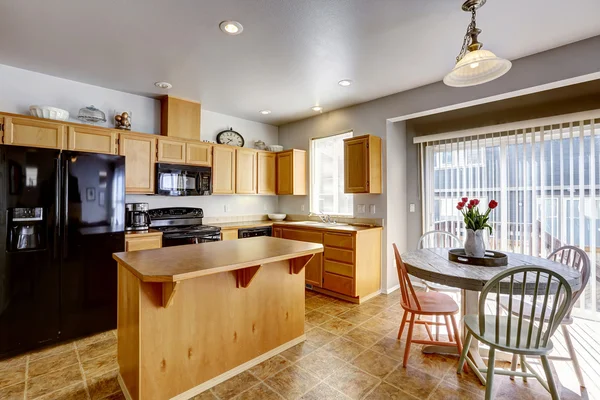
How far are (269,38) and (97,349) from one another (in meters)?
3.12

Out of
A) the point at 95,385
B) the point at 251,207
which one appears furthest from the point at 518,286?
the point at 251,207

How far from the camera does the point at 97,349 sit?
253 centimetres

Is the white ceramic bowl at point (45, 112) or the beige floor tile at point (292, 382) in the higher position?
the white ceramic bowl at point (45, 112)

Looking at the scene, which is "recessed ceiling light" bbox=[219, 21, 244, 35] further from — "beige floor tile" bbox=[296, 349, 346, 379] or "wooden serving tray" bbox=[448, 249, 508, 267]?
"beige floor tile" bbox=[296, 349, 346, 379]

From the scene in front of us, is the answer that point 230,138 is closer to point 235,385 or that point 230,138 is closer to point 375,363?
point 235,385

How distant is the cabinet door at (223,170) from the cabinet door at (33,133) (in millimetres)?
1773

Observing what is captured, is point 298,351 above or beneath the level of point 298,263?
beneath

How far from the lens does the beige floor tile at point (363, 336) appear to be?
2.62 m

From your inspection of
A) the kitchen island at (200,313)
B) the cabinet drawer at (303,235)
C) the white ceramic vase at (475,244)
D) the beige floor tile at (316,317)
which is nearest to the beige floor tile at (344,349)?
the kitchen island at (200,313)

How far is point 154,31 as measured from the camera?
2.39 meters

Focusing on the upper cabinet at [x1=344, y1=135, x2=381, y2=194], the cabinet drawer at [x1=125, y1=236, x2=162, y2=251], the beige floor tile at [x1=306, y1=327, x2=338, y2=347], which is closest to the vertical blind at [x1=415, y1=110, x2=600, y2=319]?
the upper cabinet at [x1=344, y1=135, x2=381, y2=194]

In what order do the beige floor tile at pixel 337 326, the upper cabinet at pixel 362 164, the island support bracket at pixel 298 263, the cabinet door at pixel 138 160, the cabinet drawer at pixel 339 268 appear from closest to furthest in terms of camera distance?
the island support bracket at pixel 298 263 → the beige floor tile at pixel 337 326 → the cabinet door at pixel 138 160 → the cabinet drawer at pixel 339 268 → the upper cabinet at pixel 362 164

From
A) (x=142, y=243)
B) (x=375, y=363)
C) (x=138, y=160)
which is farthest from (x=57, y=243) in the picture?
(x=375, y=363)

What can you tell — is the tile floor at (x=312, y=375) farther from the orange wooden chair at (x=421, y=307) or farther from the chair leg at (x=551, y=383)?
the chair leg at (x=551, y=383)
